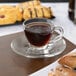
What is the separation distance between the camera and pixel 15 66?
534 mm

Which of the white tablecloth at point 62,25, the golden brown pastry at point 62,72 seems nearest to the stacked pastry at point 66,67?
the golden brown pastry at point 62,72

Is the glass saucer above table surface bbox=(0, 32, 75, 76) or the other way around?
above

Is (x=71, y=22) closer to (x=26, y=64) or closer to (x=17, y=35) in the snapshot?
(x=17, y=35)

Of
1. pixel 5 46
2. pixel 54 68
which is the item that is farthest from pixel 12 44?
pixel 54 68

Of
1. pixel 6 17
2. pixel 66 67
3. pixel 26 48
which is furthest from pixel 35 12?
pixel 66 67

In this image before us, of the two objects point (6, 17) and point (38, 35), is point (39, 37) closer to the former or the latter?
point (38, 35)

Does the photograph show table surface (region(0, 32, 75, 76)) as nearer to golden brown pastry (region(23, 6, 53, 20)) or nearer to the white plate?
the white plate

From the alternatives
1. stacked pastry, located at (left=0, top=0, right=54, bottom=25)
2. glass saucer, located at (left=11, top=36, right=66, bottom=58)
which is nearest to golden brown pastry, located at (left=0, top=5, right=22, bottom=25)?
stacked pastry, located at (left=0, top=0, right=54, bottom=25)

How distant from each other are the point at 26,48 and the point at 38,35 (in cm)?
6

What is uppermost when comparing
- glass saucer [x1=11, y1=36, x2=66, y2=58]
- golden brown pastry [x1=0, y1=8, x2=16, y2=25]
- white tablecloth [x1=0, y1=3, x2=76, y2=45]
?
golden brown pastry [x1=0, y1=8, x2=16, y2=25]

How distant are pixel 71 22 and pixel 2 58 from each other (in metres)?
0.37

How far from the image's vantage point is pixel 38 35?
22.4 inches

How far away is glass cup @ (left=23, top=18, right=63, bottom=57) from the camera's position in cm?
57

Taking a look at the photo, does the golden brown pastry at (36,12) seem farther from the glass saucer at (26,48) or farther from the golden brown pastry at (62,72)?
the golden brown pastry at (62,72)
